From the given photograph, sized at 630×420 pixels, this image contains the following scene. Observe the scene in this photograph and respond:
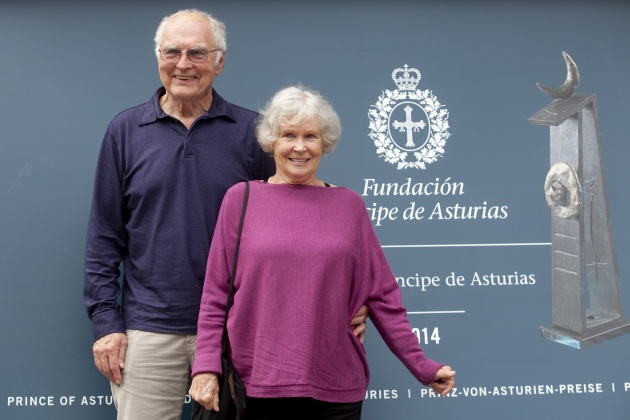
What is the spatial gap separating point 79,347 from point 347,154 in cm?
133

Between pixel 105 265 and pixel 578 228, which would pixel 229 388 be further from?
pixel 578 228

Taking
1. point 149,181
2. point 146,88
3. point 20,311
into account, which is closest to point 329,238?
point 149,181

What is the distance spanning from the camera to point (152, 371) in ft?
8.52

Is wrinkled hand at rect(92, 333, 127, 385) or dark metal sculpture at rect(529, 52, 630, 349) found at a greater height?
dark metal sculpture at rect(529, 52, 630, 349)

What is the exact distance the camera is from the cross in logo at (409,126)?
3.27 meters

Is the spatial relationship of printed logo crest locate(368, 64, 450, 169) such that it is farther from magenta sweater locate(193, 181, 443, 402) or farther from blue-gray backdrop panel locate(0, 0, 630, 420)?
magenta sweater locate(193, 181, 443, 402)

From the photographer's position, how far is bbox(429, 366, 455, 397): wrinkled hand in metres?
2.39

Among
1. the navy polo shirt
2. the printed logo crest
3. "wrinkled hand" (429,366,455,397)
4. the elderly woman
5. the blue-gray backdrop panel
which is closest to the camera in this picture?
the elderly woman

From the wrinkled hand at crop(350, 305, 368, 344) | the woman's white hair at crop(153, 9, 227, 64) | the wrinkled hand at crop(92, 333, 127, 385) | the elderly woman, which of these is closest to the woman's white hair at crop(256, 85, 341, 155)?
the elderly woman

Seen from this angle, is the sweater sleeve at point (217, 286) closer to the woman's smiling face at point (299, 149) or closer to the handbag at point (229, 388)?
the handbag at point (229, 388)

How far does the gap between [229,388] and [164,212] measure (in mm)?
615

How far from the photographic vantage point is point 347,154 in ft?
10.7

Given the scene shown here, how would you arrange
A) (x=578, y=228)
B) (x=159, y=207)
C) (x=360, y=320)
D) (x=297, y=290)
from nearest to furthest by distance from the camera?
(x=297, y=290), (x=360, y=320), (x=159, y=207), (x=578, y=228)

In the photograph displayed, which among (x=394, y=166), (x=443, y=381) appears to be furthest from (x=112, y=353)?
(x=394, y=166)
